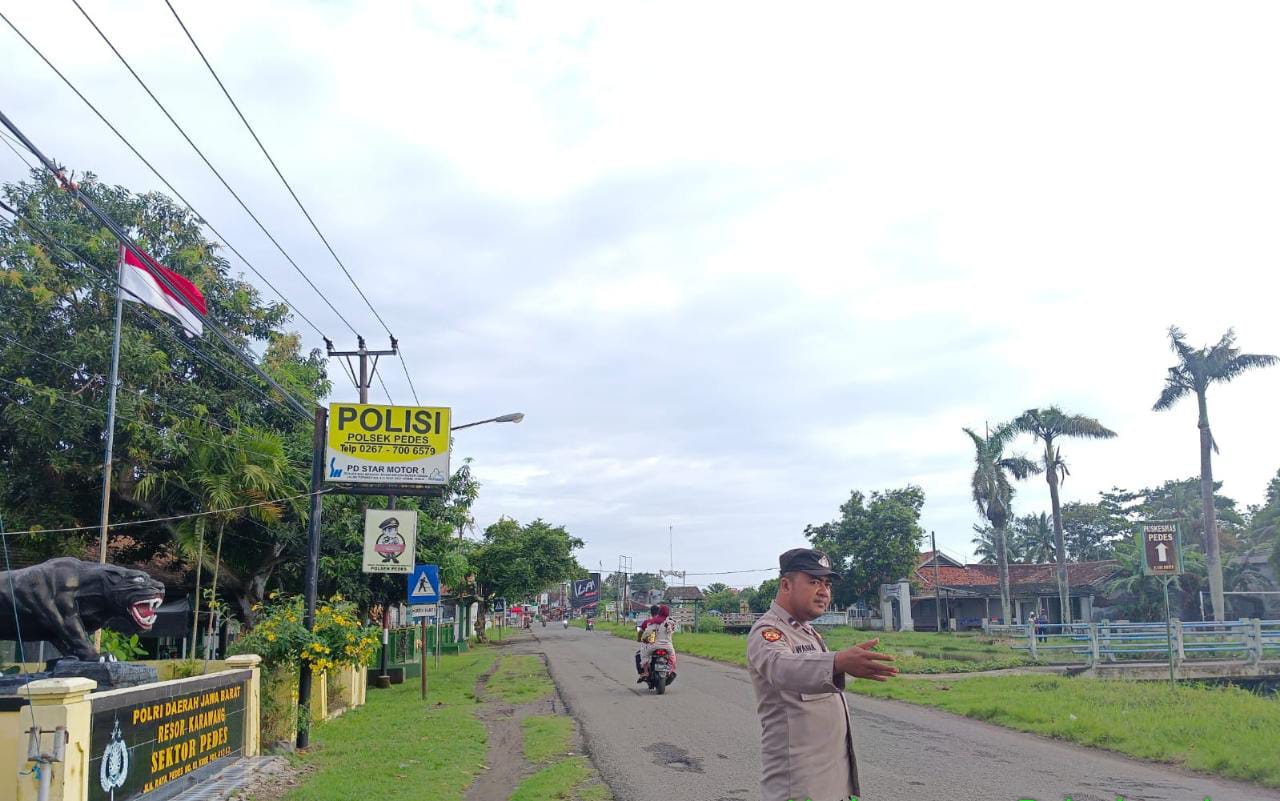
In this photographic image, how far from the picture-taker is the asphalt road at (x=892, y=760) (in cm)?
958

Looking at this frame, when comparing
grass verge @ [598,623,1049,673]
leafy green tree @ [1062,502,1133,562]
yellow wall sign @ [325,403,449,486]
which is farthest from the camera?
leafy green tree @ [1062,502,1133,562]

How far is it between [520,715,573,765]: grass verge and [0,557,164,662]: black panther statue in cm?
507

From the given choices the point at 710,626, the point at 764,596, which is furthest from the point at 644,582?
the point at 710,626

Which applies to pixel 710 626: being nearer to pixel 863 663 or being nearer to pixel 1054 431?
pixel 1054 431

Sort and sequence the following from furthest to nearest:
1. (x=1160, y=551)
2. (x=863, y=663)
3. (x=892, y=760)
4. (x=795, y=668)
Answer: (x=1160, y=551), (x=892, y=760), (x=795, y=668), (x=863, y=663)

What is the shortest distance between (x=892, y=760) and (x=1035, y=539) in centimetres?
7687

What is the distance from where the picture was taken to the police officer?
3645 millimetres

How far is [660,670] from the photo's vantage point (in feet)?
64.5

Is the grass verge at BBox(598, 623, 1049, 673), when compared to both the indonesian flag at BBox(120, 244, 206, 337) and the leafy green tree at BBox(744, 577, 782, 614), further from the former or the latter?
the leafy green tree at BBox(744, 577, 782, 614)

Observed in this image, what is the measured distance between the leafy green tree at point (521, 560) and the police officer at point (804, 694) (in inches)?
2031

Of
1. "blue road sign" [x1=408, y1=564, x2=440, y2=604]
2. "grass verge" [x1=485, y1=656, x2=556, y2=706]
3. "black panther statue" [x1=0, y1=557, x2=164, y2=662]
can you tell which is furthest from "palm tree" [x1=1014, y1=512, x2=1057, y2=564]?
"black panther statue" [x1=0, y1=557, x2=164, y2=662]

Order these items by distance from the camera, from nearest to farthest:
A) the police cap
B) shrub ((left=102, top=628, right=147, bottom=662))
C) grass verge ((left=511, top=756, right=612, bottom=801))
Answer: the police cap < grass verge ((left=511, top=756, right=612, bottom=801)) < shrub ((left=102, top=628, right=147, bottom=662))

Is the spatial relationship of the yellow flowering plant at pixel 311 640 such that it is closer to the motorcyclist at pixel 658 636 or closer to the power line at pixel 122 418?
the power line at pixel 122 418

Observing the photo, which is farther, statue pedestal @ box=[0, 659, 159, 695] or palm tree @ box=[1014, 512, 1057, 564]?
palm tree @ box=[1014, 512, 1057, 564]
